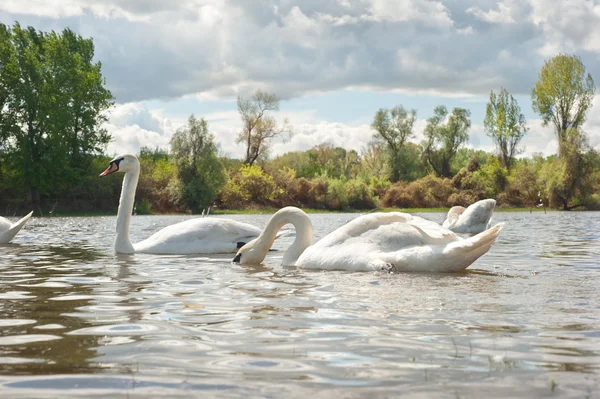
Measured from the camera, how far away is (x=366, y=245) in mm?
8203

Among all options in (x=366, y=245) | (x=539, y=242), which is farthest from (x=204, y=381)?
(x=539, y=242)

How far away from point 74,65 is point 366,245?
5101 centimetres

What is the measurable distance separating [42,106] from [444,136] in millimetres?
50283

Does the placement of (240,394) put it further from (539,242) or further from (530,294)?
(539,242)

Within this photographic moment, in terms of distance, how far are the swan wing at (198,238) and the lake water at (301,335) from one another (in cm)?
300

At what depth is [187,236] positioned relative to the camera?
1128 cm

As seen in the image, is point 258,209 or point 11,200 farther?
point 258,209

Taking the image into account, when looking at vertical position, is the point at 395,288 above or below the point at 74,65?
below

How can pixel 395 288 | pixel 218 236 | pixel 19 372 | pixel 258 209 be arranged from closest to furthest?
1. pixel 19 372
2. pixel 395 288
3. pixel 218 236
4. pixel 258 209

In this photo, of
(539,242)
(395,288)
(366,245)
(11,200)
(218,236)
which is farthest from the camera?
(11,200)

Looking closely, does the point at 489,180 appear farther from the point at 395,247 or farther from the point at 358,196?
the point at 395,247

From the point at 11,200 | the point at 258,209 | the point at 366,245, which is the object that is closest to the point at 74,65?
the point at 11,200

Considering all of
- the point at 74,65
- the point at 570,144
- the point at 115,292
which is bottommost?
the point at 115,292

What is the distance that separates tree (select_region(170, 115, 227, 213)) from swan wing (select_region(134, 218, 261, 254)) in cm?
4773
